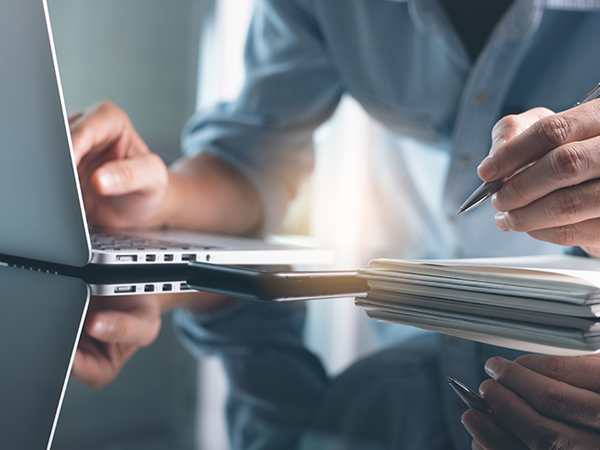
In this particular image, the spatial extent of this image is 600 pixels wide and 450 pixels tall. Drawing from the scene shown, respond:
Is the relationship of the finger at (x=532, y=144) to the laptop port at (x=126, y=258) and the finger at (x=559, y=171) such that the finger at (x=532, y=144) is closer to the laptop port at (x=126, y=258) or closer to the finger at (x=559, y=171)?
the finger at (x=559, y=171)

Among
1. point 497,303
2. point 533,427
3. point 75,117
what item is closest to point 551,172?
point 497,303

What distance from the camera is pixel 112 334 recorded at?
0.91 feet

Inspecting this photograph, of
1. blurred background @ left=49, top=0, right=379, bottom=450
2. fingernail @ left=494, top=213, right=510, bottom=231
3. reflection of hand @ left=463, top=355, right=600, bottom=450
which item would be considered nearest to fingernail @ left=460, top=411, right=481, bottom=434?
reflection of hand @ left=463, top=355, right=600, bottom=450

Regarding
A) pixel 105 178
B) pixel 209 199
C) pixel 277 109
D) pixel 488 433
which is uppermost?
pixel 277 109

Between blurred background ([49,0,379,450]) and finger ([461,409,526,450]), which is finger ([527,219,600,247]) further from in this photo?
blurred background ([49,0,379,450])

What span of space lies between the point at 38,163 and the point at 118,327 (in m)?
0.15

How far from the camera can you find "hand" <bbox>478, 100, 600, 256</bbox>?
0.34 metres

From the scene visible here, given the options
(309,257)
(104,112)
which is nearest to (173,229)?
(104,112)

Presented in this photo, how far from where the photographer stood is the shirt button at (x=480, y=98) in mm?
782

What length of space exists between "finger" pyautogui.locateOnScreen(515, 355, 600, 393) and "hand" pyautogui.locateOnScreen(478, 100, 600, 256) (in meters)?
0.15

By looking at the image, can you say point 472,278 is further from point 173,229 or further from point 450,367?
point 173,229

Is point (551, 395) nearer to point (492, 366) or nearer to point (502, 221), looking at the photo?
point (492, 366)

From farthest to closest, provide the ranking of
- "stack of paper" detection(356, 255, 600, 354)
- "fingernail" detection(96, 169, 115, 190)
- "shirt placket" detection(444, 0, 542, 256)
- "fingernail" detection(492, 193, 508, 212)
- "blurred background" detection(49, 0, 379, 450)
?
1. "blurred background" detection(49, 0, 379, 450)
2. "shirt placket" detection(444, 0, 542, 256)
3. "fingernail" detection(96, 169, 115, 190)
4. "fingernail" detection(492, 193, 508, 212)
5. "stack of paper" detection(356, 255, 600, 354)

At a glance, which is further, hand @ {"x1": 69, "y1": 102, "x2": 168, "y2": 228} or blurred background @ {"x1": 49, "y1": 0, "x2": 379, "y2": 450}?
blurred background @ {"x1": 49, "y1": 0, "x2": 379, "y2": 450}
